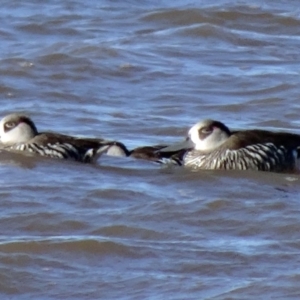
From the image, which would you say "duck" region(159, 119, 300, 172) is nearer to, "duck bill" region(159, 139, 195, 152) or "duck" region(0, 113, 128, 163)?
"duck bill" region(159, 139, 195, 152)

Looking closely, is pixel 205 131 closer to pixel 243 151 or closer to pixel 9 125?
pixel 243 151

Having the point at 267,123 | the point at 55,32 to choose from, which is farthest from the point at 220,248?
the point at 55,32

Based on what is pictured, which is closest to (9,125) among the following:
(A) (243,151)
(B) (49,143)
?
(B) (49,143)

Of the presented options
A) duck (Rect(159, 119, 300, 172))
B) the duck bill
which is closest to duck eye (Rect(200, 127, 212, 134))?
duck (Rect(159, 119, 300, 172))

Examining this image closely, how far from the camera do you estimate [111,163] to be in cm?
1140

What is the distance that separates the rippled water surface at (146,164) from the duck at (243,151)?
199 millimetres

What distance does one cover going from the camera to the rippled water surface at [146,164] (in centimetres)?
791

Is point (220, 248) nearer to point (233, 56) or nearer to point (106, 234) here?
point (106, 234)

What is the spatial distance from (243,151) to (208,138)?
0.45m

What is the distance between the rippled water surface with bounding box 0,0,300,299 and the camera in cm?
791

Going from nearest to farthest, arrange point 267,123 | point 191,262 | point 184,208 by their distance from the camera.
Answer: point 191,262 < point 184,208 < point 267,123

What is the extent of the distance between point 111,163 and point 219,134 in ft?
3.14

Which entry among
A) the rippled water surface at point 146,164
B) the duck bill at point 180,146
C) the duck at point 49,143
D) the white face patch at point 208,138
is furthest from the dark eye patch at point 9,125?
the white face patch at point 208,138

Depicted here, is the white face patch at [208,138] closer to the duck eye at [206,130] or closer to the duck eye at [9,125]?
the duck eye at [206,130]
